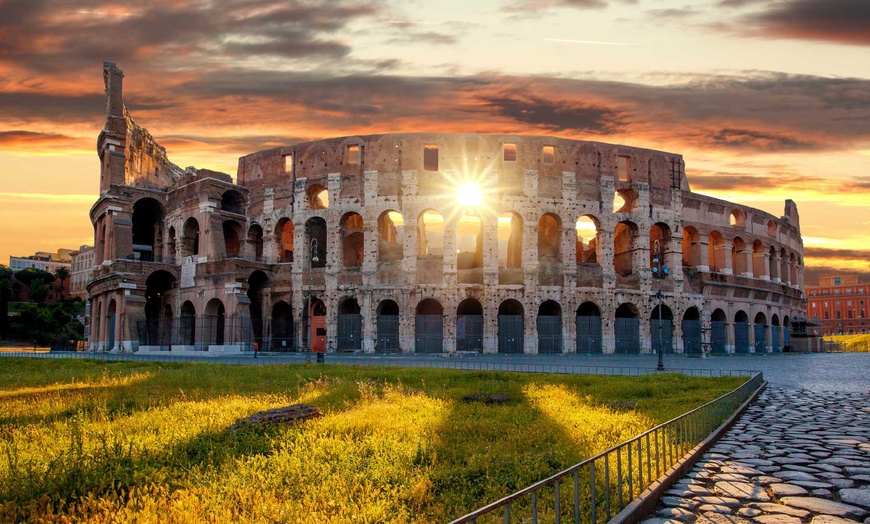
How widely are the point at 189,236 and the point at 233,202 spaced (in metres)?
3.49

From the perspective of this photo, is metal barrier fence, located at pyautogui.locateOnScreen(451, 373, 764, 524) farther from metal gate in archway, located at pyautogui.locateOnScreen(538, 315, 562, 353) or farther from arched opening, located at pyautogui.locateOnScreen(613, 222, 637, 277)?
arched opening, located at pyautogui.locateOnScreen(613, 222, 637, 277)

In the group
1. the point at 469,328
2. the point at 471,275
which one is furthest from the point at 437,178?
the point at 469,328

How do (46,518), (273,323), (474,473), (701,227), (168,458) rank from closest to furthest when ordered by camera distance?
1. (46,518)
2. (474,473)
3. (168,458)
4. (273,323)
5. (701,227)

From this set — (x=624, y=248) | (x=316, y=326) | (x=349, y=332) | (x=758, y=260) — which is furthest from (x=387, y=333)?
(x=758, y=260)

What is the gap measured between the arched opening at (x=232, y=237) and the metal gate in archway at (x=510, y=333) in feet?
58.2

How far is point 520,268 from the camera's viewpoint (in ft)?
131

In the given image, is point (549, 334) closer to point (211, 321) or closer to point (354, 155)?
point (354, 155)

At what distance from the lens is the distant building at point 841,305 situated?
127188mm

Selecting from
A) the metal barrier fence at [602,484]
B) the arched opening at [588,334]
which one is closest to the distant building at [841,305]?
the arched opening at [588,334]

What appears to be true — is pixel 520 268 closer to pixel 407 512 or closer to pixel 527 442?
pixel 527 442

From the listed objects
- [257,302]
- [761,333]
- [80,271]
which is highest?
[80,271]

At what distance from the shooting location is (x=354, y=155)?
4191 cm

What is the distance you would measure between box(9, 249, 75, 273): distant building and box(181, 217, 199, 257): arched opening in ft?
331

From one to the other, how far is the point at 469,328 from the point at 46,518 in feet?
109
